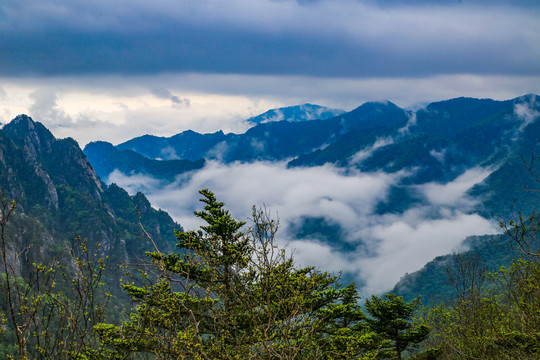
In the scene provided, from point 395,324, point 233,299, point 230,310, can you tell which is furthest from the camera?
point 395,324

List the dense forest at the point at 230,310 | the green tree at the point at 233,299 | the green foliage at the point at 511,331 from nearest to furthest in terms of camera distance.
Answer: the dense forest at the point at 230,310 → the green tree at the point at 233,299 → the green foliage at the point at 511,331

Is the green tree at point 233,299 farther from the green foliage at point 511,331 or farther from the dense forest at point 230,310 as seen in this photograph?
the green foliage at point 511,331

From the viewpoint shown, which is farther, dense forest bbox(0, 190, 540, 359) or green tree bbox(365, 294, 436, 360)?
green tree bbox(365, 294, 436, 360)

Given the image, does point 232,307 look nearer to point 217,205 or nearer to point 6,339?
point 217,205

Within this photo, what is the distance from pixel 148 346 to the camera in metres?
17.1

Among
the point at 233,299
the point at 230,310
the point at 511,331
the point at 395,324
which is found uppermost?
the point at 233,299

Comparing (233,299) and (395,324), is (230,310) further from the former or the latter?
(395,324)

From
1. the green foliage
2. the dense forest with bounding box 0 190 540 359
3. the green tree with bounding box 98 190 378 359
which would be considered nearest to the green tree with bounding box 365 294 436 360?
the dense forest with bounding box 0 190 540 359

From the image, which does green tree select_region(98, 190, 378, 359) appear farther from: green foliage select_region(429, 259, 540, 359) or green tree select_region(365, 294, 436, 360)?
green foliage select_region(429, 259, 540, 359)

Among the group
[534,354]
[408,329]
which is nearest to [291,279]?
[534,354]

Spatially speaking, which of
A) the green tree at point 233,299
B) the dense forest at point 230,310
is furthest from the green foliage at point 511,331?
the green tree at point 233,299

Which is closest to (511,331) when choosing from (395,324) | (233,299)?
(395,324)

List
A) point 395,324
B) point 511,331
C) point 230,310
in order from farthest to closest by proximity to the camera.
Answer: point 395,324, point 511,331, point 230,310

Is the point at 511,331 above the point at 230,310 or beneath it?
beneath
